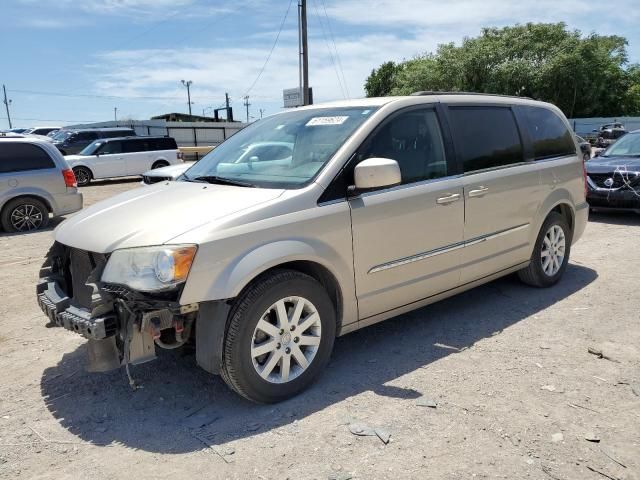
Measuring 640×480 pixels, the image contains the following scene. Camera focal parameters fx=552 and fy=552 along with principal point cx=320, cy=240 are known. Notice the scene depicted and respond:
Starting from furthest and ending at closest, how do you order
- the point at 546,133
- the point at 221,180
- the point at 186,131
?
the point at 186,131, the point at 546,133, the point at 221,180

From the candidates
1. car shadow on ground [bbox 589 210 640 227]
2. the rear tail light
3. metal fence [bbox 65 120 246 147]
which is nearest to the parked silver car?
car shadow on ground [bbox 589 210 640 227]

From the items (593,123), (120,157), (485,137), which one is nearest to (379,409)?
(485,137)

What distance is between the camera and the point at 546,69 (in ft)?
143

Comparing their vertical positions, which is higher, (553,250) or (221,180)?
(221,180)

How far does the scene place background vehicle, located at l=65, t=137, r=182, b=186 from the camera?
63.1ft

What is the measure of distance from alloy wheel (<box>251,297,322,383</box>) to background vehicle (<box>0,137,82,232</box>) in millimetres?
8273

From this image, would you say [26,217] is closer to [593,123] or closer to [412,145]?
[412,145]

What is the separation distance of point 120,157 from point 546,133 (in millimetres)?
17242

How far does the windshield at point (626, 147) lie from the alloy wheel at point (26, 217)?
10584mm

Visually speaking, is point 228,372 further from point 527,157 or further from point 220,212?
point 527,157

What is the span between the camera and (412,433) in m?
3.05

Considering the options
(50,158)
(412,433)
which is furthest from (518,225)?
(50,158)

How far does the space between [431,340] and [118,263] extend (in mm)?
2455

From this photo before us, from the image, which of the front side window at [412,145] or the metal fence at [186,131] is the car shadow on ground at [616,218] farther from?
the metal fence at [186,131]
